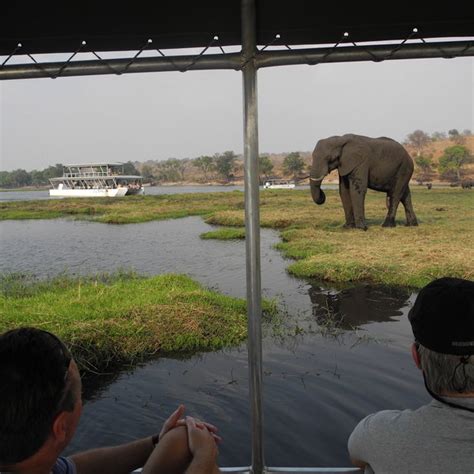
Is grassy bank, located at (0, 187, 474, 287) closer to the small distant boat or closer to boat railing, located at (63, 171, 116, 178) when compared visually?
the small distant boat

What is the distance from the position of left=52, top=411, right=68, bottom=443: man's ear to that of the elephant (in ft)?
40.7

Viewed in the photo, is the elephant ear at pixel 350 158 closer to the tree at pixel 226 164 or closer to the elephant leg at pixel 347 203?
the elephant leg at pixel 347 203

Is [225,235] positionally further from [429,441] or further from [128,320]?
[429,441]

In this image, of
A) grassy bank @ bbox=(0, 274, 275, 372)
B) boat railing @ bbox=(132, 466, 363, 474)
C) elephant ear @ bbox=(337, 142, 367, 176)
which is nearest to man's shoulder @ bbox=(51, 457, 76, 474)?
boat railing @ bbox=(132, 466, 363, 474)

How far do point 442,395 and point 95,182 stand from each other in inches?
1959

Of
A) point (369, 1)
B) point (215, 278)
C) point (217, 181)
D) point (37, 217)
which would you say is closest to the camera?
point (369, 1)

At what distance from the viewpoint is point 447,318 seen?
3.63ft

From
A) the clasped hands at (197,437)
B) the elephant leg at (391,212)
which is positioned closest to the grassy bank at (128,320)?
the clasped hands at (197,437)

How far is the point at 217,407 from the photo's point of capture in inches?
157

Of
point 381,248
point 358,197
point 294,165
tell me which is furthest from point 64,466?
point 294,165

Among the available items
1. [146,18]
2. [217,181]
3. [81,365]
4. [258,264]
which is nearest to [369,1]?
[146,18]

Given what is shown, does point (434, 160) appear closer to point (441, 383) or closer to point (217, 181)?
point (217, 181)

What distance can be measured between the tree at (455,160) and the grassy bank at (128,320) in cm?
3763

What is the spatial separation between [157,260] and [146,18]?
10155mm
